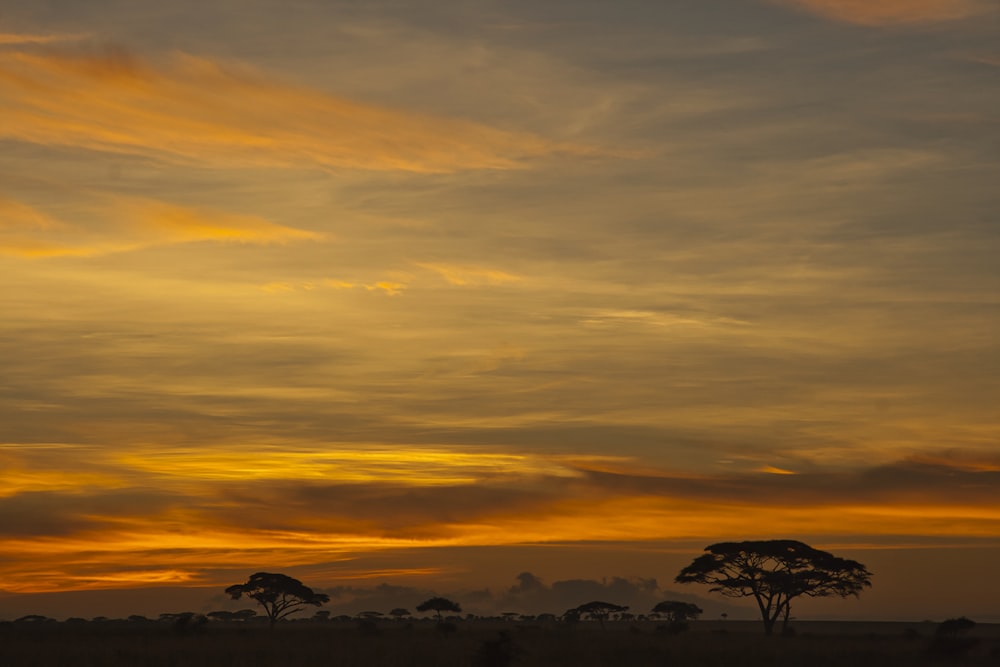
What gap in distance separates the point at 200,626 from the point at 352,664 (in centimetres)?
5125

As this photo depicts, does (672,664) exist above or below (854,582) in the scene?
below

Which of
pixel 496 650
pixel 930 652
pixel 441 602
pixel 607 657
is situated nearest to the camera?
pixel 496 650

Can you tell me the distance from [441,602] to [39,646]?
4121 inches

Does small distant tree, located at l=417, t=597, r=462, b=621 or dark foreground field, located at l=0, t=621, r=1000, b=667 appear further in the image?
small distant tree, located at l=417, t=597, r=462, b=621

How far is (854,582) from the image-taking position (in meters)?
108

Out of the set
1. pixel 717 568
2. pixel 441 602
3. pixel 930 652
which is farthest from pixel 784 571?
pixel 441 602

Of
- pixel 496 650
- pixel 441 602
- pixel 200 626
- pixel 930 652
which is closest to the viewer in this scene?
pixel 496 650

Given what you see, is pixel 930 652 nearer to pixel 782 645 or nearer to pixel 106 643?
pixel 782 645

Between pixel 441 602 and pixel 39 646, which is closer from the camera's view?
pixel 39 646

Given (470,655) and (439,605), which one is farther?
(439,605)

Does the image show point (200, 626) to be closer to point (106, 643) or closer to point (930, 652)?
point (106, 643)

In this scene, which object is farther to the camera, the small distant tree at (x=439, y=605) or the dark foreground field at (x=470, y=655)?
the small distant tree at (x=439, y=605)

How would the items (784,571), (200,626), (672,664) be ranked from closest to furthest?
1. (672,664)
2. (200,626)
3. (784,571)

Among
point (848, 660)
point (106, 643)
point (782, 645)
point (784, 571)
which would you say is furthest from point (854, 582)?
point (106, 643)
